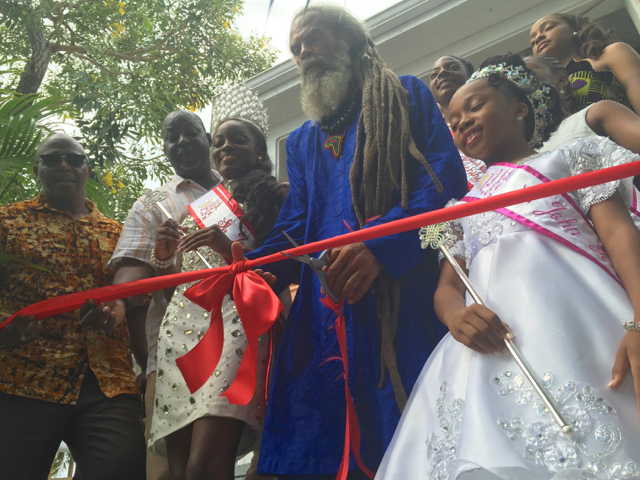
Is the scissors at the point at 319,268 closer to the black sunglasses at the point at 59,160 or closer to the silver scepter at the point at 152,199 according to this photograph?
the silver scepter at the point at 152,199

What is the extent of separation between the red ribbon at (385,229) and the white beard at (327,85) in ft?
2.41

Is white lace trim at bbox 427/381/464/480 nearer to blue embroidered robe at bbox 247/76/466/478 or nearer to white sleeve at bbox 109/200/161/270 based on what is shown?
blue embroidered robe at bbox 247/76/466/478

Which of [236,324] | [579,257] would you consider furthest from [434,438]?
[236,324]

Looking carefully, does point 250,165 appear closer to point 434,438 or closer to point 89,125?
point 434,438

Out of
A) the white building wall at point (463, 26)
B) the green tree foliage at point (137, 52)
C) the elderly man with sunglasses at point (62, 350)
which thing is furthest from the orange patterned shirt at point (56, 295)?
the green tree foliage at point (137, 52)

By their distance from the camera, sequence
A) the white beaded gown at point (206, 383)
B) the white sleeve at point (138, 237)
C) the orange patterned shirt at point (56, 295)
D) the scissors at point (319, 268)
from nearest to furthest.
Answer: the scissors at point (319, 268) → the white beaded gown at point (206, 383) → the orange patterned shirt at point (56, 295) → the white sleeve at point (138, 237)

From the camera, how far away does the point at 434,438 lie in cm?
150

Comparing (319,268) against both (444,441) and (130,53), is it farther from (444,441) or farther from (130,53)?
(130,53)

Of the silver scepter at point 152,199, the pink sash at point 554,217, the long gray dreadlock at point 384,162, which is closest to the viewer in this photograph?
the pink sash at point 554,217

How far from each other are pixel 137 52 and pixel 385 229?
685cm

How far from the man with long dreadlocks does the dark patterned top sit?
38.5 inches

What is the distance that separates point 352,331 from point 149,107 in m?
5.50

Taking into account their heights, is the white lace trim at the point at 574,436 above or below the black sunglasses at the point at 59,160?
below

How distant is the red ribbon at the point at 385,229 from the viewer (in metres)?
1.51
